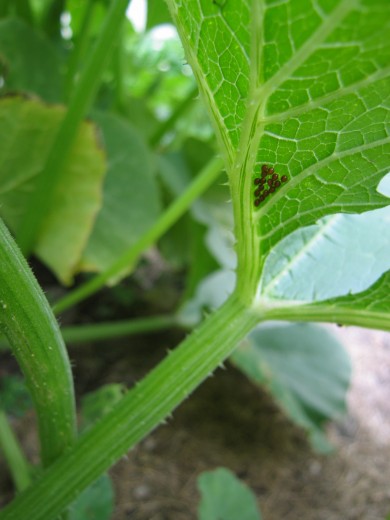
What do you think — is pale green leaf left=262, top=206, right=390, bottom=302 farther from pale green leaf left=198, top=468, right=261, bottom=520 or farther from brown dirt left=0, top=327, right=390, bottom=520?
brown dirt left=0, top=327, right=390, bottom=520

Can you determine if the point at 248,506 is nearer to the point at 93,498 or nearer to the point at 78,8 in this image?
the point at 93,498

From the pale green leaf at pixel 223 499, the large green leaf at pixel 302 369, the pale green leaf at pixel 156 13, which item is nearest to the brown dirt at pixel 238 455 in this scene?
the large green leaf at pixel 302 369

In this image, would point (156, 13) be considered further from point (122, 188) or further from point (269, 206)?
point (269, 206)

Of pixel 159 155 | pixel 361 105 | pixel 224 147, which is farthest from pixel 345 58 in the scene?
pixel 159 155

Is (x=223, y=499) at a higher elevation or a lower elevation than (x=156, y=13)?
lower

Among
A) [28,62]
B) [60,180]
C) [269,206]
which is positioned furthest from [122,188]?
[269,206]

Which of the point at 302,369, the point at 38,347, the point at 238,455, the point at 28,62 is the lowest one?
the point at 38,347

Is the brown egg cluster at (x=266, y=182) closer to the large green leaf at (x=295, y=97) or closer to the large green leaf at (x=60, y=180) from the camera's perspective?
the large green leaf at (x=295, y=97)
